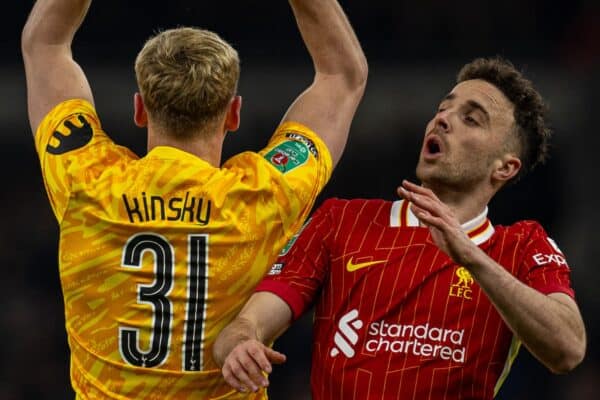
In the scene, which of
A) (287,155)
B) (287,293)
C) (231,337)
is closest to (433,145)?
(287,293)

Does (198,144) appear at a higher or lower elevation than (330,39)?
lower

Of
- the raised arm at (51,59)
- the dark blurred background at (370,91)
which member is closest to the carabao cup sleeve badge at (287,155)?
the raised arm at (51,59)

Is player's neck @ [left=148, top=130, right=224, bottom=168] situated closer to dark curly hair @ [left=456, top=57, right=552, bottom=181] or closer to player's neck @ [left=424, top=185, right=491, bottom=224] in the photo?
player's neck @ [left=424, top=185, right=491, bottom=224]

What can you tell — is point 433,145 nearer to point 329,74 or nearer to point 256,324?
point 329,74

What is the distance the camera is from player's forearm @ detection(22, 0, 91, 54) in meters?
3.65

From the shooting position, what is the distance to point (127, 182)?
3451 millimetres

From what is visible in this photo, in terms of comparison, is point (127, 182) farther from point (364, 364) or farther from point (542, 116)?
point (542, 116)

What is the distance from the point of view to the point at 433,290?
13.7 ft

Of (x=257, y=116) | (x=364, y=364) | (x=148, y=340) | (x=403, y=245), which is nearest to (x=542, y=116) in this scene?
(x=403, y=245)

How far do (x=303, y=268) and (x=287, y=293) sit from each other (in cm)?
15

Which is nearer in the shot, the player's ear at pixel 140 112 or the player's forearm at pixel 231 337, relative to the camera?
the player's forearm at pixel 231 337

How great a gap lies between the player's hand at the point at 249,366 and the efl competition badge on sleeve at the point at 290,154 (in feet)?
2.11

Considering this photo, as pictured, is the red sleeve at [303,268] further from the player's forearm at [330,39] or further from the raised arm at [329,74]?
the player's forearm at [330,39]

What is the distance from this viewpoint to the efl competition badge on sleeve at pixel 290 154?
11.9 ft
